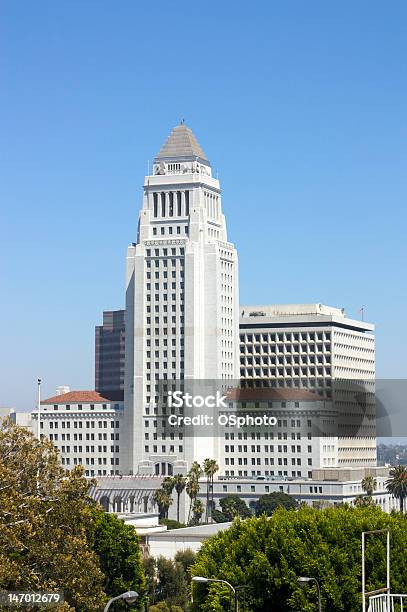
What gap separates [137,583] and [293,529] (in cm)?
3488

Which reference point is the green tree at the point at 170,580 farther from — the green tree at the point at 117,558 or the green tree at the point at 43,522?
the green tree at the point at 43,522

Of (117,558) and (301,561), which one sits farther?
(117,558)

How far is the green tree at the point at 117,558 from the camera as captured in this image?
13625cm

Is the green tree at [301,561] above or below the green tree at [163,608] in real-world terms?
above

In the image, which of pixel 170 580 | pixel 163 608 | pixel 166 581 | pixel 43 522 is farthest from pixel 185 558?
pixel 43 522

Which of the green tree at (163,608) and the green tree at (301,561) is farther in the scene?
the green tree at (163,608)

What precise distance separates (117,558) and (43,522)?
51585 mm

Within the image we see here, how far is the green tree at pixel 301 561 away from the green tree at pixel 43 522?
18.2 meters

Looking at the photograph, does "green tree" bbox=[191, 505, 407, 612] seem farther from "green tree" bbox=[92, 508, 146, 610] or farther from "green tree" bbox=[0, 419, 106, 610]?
"green tree" bbox=[92, 508, 146, 610]

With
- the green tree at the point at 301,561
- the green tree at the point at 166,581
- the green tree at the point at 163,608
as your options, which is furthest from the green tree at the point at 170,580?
the green tree at the point at 301,561

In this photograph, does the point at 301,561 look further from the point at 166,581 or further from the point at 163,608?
the point at 166,581

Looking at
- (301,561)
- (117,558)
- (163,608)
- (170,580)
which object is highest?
(301,561)

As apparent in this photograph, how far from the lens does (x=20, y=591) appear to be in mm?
84188

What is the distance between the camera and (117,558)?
13788 cm
